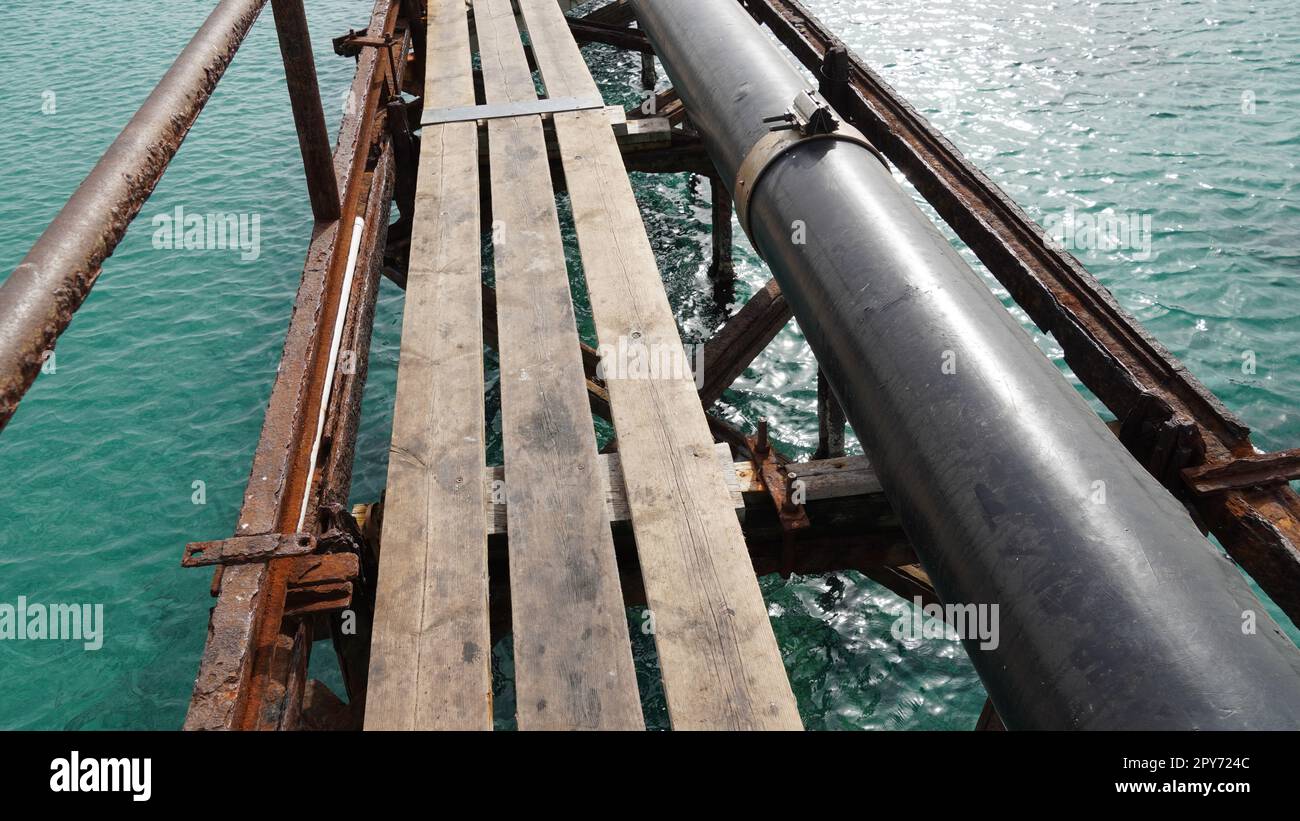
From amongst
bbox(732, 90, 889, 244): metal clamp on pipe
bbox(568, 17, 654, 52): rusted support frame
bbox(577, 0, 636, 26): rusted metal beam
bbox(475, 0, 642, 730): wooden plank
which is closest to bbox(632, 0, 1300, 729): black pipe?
bbox(732, 90, 889, 244): metal clamp on pipe

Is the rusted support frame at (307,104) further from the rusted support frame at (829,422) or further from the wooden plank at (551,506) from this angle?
the rusted support frame at (829,422)

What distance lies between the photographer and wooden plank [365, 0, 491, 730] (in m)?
2.53

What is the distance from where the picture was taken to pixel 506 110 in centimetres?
603

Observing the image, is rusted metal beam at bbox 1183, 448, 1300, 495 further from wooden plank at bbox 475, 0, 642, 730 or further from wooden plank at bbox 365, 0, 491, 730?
wooden plank at bbox 365, 0, 491, 730

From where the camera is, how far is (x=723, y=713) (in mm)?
2398

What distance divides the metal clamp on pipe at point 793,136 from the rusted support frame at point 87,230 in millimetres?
2674

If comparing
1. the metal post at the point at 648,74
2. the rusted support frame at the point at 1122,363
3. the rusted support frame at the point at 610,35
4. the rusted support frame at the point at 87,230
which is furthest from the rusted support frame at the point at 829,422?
the metal post at the point at 648,74

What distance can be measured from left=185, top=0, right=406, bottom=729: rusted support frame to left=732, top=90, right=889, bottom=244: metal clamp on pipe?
2122mm

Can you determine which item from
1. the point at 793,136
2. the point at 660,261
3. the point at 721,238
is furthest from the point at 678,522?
the point at 660,261

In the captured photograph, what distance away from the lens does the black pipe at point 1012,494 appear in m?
2.32

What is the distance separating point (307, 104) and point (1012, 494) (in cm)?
369

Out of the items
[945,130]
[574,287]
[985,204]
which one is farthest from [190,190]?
[985,204]

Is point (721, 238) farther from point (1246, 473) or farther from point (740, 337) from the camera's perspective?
point (1246, 473)

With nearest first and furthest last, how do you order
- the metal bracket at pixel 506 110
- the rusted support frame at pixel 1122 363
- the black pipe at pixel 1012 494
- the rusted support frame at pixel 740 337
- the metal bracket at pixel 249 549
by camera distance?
the black pipe at pixel 1012 494 < the metal bracket at pixel 249 549 < the rusted support frame at pixel 1122 363 < the metal bracket at pixel 506 110 < the rusted support frame at pixel 740 337
